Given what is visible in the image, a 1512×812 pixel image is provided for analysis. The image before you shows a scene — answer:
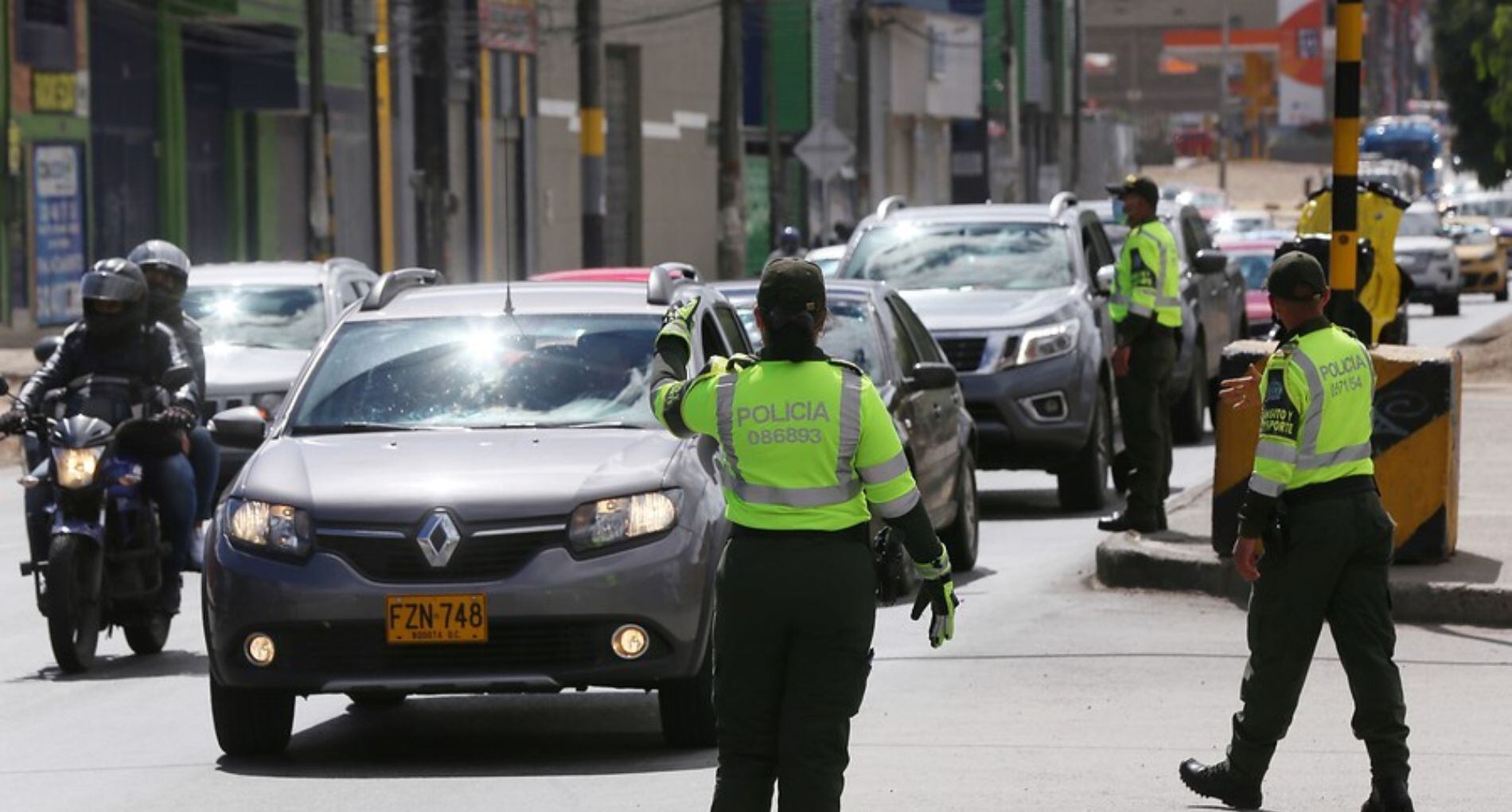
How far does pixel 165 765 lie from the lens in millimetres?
9781

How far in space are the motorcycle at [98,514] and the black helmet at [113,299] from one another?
215 mm

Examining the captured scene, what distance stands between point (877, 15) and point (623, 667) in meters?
69.7

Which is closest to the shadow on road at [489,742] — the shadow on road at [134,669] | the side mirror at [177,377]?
the shadow on road at [134,669]

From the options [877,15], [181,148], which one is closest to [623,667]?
[181,148]

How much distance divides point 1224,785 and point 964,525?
662cm

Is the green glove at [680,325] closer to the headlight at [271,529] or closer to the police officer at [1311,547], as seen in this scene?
the police officer at [1311,547]

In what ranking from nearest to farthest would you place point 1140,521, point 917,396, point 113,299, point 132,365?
point 113,299
point 132,365
point 917,396
point 1140,521

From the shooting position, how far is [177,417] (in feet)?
39.8

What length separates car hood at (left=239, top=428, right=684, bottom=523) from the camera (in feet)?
31.3

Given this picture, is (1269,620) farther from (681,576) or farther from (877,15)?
(877,15)

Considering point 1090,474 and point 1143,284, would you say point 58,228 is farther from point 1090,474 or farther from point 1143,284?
point 1143,284

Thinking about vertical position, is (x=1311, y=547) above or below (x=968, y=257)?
below

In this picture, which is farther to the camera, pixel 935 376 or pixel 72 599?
pixel 935 376

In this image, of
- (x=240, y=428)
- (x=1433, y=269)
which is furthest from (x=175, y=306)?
(x=1433, y=269)
